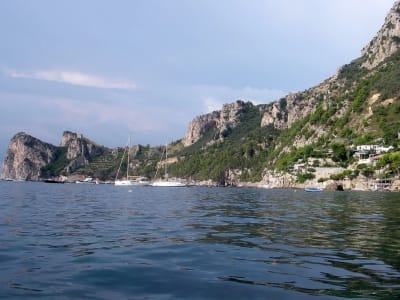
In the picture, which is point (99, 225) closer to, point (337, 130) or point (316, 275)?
point (316, 275)

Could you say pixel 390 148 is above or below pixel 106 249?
above

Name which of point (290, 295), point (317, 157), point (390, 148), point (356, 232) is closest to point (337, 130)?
point (317, 157)

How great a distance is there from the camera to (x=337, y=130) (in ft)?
638

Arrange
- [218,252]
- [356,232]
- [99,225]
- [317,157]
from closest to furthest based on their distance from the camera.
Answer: [218,252]
[356,232]
[99,225]
[317,157]

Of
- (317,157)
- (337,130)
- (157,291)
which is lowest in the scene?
(157,291)

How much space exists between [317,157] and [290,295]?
169 m

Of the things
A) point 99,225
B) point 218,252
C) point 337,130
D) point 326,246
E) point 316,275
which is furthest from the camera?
point 337,130

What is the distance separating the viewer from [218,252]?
606 inches

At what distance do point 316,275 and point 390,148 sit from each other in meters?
154

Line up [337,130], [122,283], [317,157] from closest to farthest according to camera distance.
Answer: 1. [122,283]
2. [317,157]
3. [337,130]

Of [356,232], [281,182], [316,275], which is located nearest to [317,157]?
[281,182]

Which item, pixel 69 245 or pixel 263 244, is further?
pixel 263 244

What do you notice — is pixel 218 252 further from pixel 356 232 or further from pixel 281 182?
pixel 281 182

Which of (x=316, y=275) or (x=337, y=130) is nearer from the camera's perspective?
(x=316, y=275)
